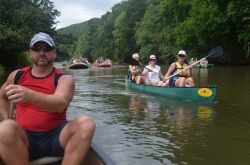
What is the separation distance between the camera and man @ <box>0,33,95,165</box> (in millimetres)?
3488

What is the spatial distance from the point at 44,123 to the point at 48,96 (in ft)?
1.55

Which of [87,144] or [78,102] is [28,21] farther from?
[87,144]

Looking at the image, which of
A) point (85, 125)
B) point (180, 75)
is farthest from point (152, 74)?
point (85, 125)

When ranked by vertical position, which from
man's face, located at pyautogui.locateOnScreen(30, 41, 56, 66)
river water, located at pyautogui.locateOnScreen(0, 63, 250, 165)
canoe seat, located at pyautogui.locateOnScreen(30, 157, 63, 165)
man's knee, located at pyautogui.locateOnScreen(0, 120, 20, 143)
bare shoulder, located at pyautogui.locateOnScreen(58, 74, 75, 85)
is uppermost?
man's face, located at pyautogui.locateOnScreen(30, 41, 56, 66)

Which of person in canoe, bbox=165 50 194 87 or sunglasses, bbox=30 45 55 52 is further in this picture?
person in canoe, bbox=165 50 194 87

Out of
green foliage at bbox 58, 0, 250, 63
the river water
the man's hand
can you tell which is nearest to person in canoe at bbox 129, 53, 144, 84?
the river water

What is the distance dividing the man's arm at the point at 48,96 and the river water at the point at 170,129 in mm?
2579

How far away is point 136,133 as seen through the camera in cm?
793

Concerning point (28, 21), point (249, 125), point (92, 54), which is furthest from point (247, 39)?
point (92, 54)

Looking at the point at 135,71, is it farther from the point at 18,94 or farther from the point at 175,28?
the point at 175,28

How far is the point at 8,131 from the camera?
3.46 metres

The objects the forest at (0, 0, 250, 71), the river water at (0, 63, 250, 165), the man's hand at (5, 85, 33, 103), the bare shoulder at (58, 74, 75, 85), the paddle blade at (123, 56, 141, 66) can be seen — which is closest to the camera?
the man's hand at (5, 85, 33, 103)

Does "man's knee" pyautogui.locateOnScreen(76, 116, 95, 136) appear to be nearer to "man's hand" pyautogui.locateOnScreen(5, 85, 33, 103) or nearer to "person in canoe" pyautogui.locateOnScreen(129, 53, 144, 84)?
"man's hand" pyautogui.locateOnScreen(5, 85, 33, 103)

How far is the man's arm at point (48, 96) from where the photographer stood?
3.22m
